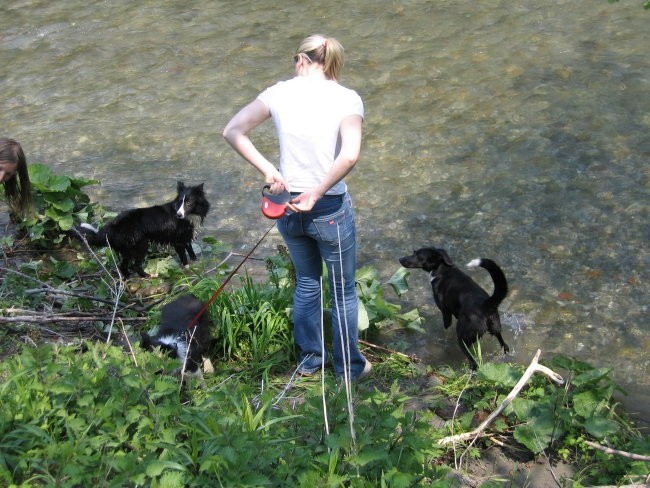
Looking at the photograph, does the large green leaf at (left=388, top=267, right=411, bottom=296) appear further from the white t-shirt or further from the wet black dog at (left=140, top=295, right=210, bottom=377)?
the white t-shirt

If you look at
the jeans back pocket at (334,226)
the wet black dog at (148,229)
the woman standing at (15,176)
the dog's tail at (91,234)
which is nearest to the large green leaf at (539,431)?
the jeans back pocket at (334,226)

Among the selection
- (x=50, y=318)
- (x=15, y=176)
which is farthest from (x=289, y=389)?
(x=15, y=176)

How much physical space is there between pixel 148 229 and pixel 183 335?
68.2 inches

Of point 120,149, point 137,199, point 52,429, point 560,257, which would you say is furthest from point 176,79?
point 52,429

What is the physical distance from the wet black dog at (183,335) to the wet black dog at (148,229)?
1.22 metres

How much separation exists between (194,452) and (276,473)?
356 millimetres

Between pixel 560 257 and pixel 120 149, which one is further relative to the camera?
pixel 120 149

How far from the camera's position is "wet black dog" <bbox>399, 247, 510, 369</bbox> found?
4.66 meters

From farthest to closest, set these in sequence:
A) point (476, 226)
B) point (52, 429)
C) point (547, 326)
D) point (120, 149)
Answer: point (120, 149) → point (476, 226) → point (547, 326) → point (52, 429)

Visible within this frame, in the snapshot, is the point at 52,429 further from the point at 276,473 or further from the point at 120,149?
the point at 120,149

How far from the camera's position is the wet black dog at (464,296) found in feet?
15.3

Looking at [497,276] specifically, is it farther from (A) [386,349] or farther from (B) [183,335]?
(B) [183,335]

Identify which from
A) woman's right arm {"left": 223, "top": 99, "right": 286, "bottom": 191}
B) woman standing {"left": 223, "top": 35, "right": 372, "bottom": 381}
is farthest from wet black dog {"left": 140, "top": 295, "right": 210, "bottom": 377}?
woman's right arm {"left": 223, "top": 99, "right": 286, "bottom": 191}

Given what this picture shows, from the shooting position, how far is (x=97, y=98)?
8664 millimetres
